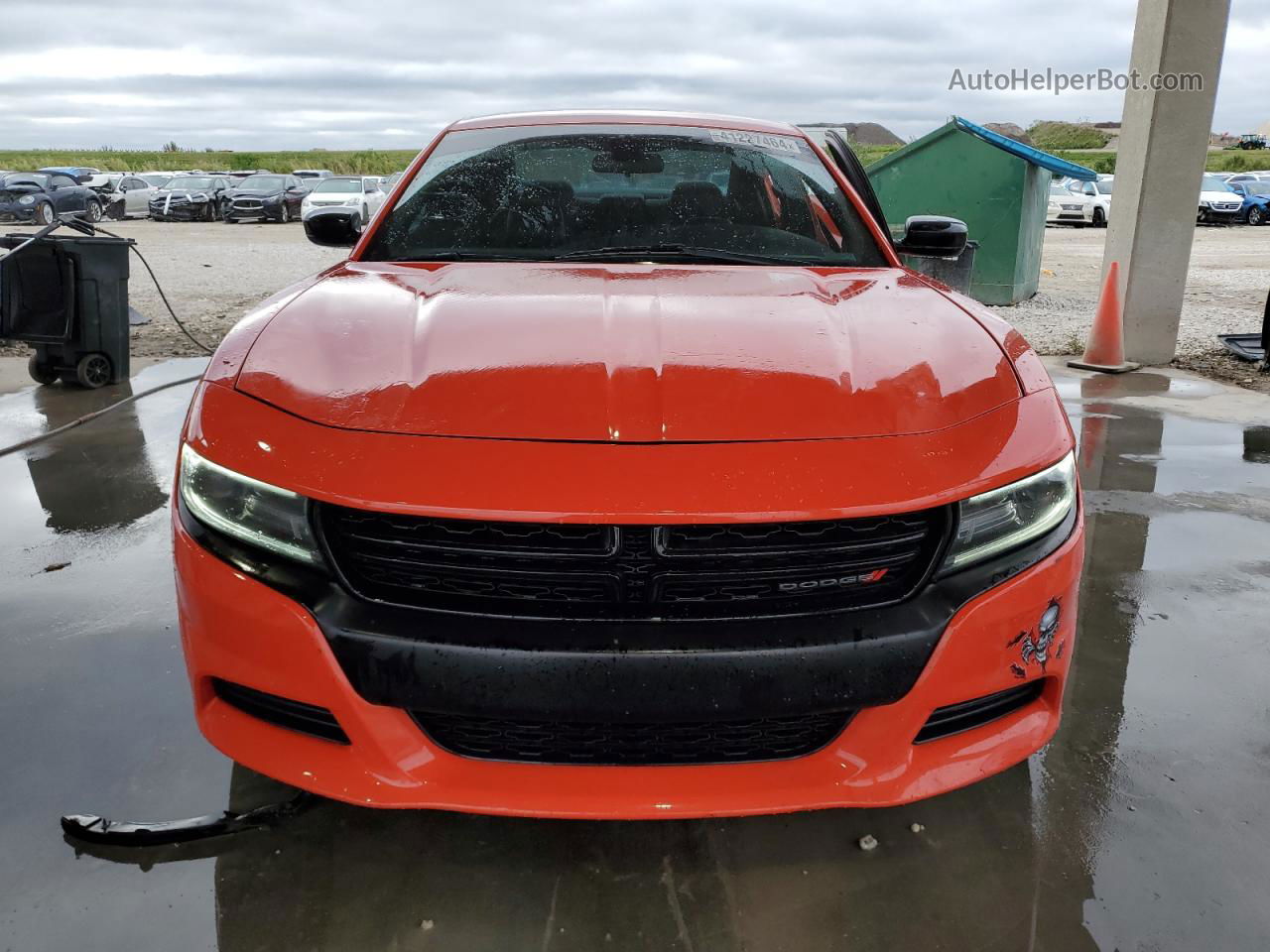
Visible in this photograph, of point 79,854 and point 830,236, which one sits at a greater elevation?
point 830,236

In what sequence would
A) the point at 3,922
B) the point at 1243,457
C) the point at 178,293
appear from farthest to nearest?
1. the point at 178,293
2. the point at 1243,457
3. the point at 3,922

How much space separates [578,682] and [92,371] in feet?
19.1

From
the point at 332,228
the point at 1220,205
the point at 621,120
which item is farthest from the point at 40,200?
the point at 1220,205

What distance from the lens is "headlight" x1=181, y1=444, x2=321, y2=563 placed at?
5.50 ft

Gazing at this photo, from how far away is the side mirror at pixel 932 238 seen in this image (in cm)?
321

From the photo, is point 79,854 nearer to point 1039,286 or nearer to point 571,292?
point 571,292

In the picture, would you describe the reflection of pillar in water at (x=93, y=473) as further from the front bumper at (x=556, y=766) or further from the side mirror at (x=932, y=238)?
the side mirror at (x=932, y=238)

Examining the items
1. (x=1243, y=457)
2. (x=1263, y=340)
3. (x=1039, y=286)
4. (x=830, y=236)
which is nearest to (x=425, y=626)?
(x=830, y=236)

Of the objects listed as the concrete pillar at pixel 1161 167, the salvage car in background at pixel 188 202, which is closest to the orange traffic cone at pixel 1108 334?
the concrete pillar at pixel 1161 167

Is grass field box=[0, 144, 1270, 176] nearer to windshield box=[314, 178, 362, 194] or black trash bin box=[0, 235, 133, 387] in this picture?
windshield box=[314, 178, 362, 194]

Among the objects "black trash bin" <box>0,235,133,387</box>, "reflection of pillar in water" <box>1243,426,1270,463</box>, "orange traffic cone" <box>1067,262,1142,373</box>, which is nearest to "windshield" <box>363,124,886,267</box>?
"reflection of pillar in water" <box>1243,426,1270,463</box>

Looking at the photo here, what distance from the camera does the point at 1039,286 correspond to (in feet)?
41.3

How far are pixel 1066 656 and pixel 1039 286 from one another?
11866mm

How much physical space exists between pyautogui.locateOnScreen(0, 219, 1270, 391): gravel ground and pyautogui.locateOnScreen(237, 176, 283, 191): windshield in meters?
4.60
